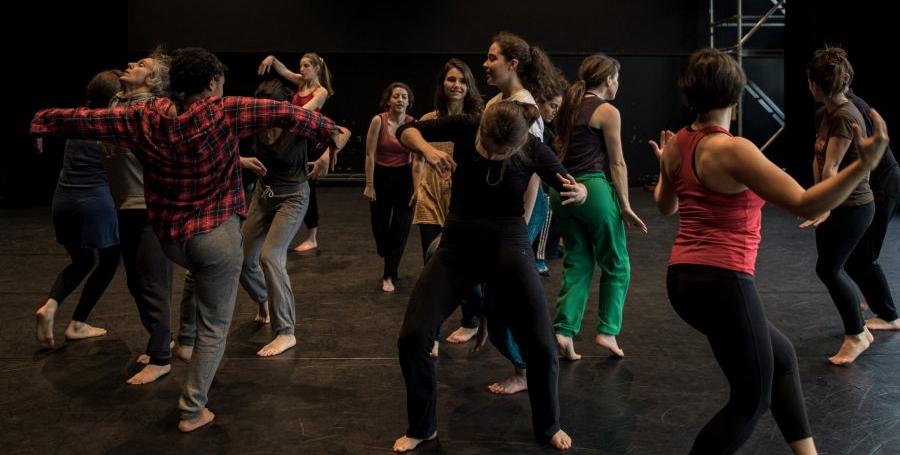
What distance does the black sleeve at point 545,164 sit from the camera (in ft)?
9.84

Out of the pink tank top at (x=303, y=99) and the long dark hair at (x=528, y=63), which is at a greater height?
the long dark hair at (x=528, y=63)

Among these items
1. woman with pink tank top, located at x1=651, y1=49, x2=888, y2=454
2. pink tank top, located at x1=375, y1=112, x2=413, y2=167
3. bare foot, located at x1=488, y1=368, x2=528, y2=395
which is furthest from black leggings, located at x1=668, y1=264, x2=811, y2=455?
pink tank top, located at x1=375, y1=112, x2=413, y2=167

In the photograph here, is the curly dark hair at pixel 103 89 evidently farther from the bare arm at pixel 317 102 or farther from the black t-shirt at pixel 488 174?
the black t-shirt at pixel 488 174

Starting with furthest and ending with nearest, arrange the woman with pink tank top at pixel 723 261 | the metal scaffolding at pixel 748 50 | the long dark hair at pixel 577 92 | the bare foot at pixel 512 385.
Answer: the metal scaffolding at pixel 748 50, the long dark hair at pixel 577 92, the bare foot at pixel 512 385, the woman with pink tank top at pixel 723 261

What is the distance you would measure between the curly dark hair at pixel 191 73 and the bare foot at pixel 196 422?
1.18 m

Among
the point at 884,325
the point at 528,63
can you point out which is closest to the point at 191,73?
the point at 528,63

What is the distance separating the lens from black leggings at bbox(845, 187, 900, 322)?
4230 mm

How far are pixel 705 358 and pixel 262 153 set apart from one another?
89.7 inches

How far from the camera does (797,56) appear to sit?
32.6 ft

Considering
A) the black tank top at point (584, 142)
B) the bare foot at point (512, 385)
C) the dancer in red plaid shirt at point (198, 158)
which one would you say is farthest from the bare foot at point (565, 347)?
the dancer in red plaid shirt at point (198, 158)

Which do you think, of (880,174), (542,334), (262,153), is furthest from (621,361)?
(262,153)

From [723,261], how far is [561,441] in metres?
0.96

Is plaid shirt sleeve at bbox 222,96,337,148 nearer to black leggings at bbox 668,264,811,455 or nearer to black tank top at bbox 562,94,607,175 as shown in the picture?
black tank top at bbox 562,94,607,175

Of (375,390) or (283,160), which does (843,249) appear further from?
(283,160)
